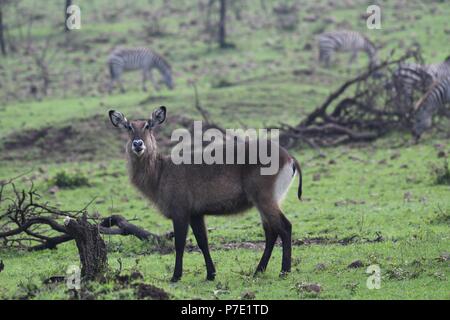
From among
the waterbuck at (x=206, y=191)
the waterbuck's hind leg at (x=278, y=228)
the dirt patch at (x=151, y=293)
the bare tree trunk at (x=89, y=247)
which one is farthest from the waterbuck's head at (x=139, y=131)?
the dirt patch at (x=151, y=293)

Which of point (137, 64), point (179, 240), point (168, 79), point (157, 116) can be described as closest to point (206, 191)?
point (179, 240)

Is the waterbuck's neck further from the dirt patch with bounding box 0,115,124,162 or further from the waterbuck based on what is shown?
the dirt patch with bounding box 0,115,124,162

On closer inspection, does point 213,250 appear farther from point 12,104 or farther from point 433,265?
point 12,104

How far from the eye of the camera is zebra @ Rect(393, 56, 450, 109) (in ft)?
59.9

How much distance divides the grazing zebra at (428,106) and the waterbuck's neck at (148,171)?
10084 mm

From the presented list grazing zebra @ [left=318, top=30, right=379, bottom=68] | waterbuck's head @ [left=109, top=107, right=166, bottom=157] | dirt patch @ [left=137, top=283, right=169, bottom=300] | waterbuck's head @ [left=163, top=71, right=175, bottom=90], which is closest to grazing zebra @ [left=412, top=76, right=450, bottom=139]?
grazing zebra @ [left=318, top=30, right=379, bottom=68]

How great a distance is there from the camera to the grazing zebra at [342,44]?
1083 inches

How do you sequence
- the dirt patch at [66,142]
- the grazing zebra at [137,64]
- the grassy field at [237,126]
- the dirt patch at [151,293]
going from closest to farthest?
the dirt patch at [151,293] < the grassy field at [237,126] < the dirt patch at [66,142] < the grazing zebra at [137,64]

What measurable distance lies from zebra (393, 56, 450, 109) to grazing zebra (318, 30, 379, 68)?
6590mm

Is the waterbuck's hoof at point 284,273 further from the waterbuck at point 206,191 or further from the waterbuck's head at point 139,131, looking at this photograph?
the waterbuck's head at point 139,131

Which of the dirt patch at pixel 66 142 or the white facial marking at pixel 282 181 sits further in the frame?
the dirt patch at pixel 66 142

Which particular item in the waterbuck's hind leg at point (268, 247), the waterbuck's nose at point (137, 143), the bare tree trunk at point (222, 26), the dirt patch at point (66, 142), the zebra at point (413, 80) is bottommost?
the dirt patch at point (66, 142)

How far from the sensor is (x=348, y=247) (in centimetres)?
1003
